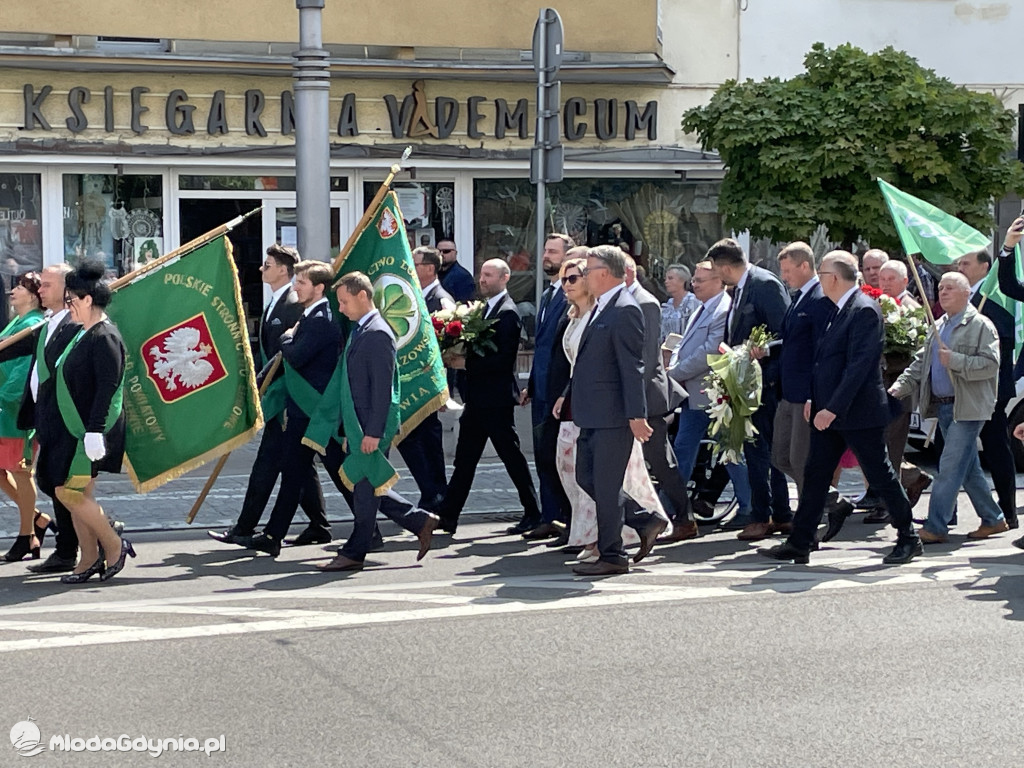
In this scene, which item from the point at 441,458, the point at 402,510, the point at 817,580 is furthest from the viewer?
the point at 441,458

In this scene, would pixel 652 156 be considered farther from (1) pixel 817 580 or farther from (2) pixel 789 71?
(1) pixel 817 580

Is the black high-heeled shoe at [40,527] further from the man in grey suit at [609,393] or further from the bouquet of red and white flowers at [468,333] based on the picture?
the man in grey suit at [609,393]

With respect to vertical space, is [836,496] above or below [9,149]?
below

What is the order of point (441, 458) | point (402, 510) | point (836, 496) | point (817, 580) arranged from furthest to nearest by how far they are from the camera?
point (441, 458)
point (836, 496)
point (402, 510)
point (817, 580)

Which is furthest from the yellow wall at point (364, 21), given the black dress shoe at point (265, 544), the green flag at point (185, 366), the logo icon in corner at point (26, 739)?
the logo icon in corner at point (26, 739)

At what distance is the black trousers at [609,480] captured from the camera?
8953 millimetres

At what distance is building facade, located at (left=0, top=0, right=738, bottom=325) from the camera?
17.6 meters

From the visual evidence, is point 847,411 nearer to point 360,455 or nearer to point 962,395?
point 962,395

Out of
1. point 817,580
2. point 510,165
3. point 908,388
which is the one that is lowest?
point 817,580

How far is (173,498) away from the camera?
39.2ft

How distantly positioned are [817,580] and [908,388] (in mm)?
2276

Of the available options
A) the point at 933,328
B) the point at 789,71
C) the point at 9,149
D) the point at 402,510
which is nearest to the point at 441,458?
the point at 402,510

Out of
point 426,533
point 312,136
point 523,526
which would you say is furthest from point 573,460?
point 312,136

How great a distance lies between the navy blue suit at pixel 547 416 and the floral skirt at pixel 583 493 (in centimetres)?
44
